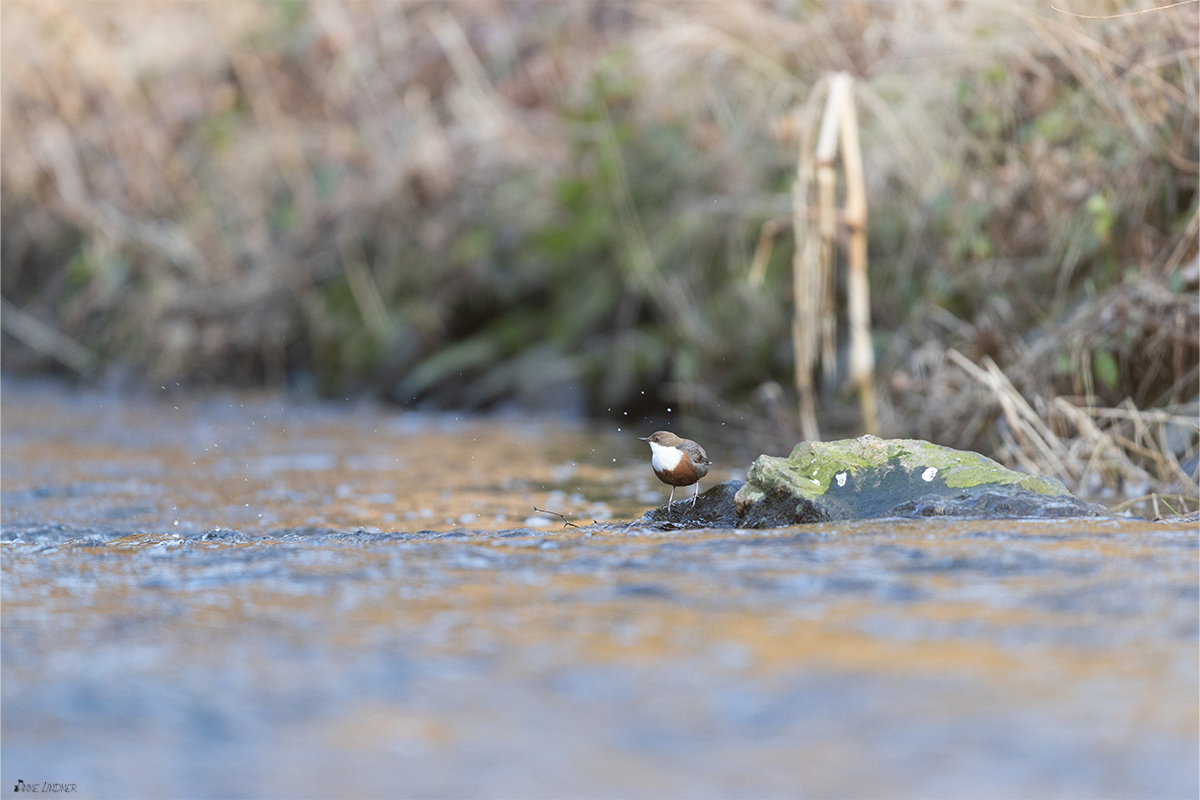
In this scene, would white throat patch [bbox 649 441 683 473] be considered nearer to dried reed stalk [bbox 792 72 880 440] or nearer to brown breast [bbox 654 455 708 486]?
brown breast [bbox 654 455 708 486]

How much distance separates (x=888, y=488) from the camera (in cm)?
346

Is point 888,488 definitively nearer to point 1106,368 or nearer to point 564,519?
point 564,519

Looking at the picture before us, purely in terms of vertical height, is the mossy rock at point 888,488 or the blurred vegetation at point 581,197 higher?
the blurred vegetation at point 581,197

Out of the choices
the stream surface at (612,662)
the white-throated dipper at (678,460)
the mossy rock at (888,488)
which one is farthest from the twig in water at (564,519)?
the mossy rock at (888,488)

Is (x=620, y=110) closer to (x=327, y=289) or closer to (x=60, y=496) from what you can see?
(x=327, y=289)

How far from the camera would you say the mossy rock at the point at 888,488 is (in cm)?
330

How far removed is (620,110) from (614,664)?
6961 millimetres

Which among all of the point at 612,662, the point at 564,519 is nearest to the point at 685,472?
the point at 564,519

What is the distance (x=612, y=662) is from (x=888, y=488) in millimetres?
1496

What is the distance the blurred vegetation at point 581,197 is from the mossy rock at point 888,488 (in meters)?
1.42

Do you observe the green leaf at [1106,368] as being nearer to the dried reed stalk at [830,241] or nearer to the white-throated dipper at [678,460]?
the dried reed stalk at [830,241]

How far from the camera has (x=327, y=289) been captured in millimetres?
9234

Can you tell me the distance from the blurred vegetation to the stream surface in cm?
226

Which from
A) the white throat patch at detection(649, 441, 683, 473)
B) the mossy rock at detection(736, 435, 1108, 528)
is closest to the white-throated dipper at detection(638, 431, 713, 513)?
the white throat patch at detection(649, 441, 683, 473)
